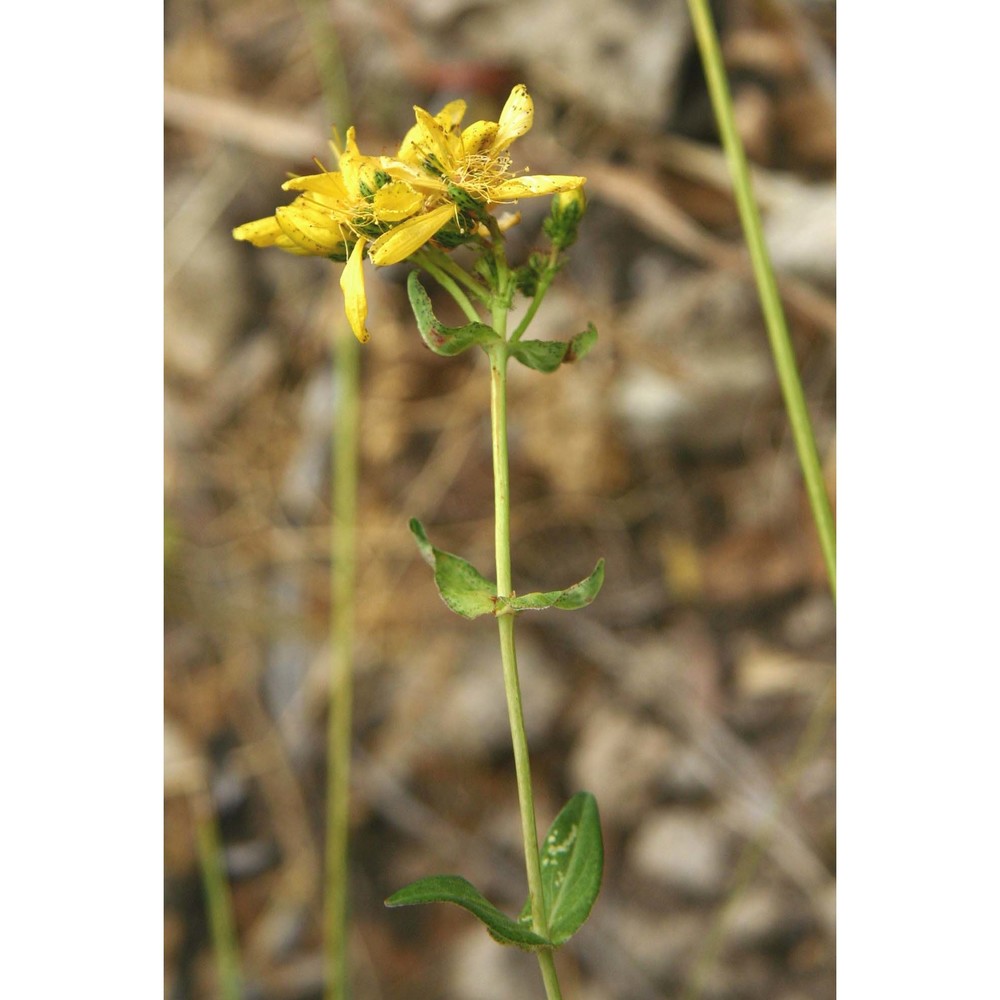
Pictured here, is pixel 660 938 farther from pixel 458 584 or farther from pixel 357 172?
pixel 357 172

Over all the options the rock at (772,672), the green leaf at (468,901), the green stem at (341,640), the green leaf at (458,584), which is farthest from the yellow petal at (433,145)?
the rock at (772,672)

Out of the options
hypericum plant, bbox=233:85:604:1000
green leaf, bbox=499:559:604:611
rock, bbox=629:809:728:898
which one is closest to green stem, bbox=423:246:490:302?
hypericum plant, bbox=233:85:604:1000

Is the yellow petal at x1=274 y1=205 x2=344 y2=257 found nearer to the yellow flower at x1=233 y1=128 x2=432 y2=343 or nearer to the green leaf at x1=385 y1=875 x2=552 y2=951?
the yellow flower at x1=233 y1=128 x2=432 y2=343
